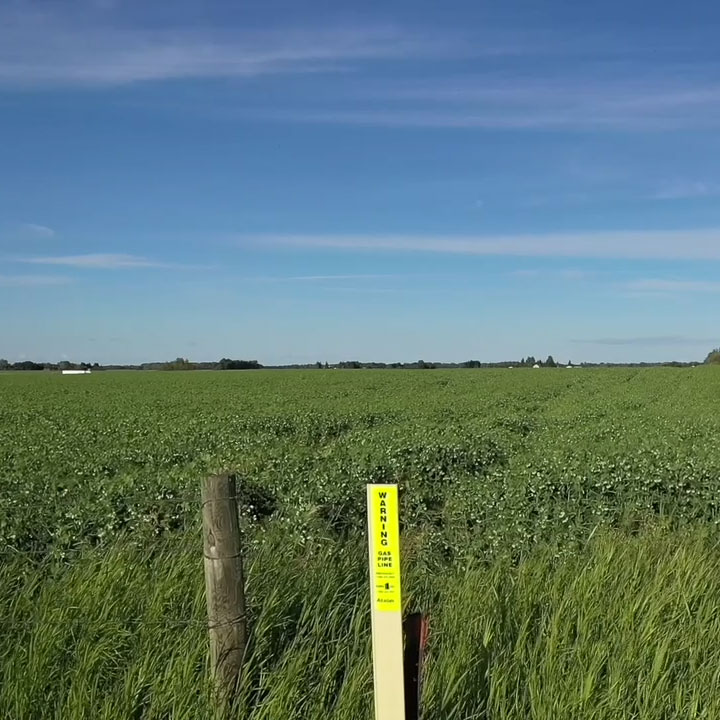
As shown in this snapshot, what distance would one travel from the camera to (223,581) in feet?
12.1

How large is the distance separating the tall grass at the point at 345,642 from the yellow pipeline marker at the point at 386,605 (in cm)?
53

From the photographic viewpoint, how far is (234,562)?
3.71 m

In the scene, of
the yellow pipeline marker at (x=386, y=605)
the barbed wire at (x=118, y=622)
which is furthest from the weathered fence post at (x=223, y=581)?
A: the yellow pipeline marker at (x=386, y=605)

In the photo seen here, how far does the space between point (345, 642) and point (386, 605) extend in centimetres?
131

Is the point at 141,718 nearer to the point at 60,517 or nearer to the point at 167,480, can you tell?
the point at 60,517

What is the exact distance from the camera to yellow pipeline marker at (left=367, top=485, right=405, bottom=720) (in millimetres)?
3131

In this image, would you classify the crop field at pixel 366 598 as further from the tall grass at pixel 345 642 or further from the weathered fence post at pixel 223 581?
the weathered fence post at pixel 223 581

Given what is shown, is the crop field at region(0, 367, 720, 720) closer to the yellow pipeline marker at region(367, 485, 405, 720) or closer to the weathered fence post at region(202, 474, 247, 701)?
the weathered fence post at region(202, 474, 247, 701)

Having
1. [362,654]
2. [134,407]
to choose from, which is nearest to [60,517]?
[362,654]

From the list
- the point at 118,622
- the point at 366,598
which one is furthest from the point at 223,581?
the point at 366,598

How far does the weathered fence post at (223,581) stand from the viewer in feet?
12.1

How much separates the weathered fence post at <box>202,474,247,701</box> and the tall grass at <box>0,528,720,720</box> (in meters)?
0.10

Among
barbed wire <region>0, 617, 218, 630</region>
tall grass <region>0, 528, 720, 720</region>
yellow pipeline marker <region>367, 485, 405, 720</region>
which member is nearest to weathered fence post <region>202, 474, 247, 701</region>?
tall grass <region>0, 528, 720, 720</region>

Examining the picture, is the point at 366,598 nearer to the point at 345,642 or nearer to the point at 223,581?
the point at 345,642
